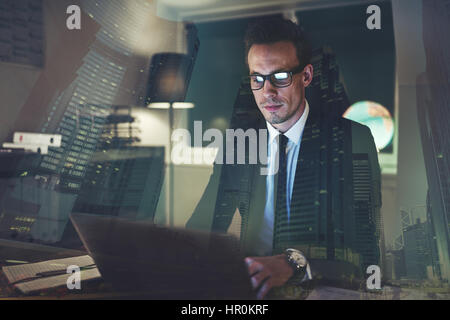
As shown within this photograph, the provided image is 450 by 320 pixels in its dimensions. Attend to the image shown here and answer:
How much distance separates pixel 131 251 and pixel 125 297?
0.81ft

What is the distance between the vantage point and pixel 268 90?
183 cm

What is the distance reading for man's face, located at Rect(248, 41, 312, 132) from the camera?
182 cm

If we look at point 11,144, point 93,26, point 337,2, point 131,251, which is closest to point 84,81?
point 93,26

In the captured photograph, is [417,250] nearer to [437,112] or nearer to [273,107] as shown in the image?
[437,112]

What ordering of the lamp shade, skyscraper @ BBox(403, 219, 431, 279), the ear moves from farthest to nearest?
the lamp shade → the ear → skyscraper @ BBox(403, 219, 431, 279)

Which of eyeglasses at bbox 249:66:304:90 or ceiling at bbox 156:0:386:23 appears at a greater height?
ceiling at bbox 156:0:386:23

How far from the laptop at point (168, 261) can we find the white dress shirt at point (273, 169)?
0.16m

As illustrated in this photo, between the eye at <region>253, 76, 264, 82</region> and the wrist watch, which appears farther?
the eye at <region>253, 76, 264, 82</region>

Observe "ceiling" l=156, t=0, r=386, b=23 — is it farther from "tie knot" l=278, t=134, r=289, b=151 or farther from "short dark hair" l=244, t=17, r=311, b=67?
"tie knot" l=278, t=134, r=289, b=151

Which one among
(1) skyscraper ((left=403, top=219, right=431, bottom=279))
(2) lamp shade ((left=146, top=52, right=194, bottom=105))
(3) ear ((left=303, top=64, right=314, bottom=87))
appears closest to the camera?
(1) skyscraper ((left=403, top=219, right=431, bottom=279))

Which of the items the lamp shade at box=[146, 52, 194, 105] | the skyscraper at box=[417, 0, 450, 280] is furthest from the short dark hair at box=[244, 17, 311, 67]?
the skyscraper at box=[417, 0, 450, 280]

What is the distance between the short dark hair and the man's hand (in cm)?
105

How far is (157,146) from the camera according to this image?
6.49 ft
